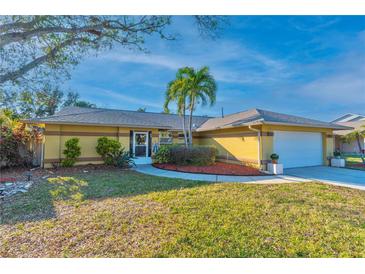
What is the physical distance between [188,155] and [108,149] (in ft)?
15.6

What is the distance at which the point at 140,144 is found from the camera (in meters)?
12.9

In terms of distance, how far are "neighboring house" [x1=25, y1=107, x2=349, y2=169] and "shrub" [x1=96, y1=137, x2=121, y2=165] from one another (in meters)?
0.68

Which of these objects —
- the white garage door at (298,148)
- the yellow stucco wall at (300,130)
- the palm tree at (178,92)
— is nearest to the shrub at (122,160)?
the palm tree at (178,92)

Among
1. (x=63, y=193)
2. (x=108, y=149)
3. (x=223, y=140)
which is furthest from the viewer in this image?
(x=223, y=140)

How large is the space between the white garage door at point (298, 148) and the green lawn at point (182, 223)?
503 cm

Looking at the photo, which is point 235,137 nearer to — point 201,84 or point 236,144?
point 236,144

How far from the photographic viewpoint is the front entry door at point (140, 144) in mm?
12703

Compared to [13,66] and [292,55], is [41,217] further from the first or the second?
[292,55]

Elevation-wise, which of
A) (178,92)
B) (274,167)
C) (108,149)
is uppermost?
(178,92)

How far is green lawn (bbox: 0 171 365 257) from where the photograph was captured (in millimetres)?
2818

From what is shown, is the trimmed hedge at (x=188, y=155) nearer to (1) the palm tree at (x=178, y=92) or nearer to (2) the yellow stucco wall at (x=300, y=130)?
(1) the palm tree at (x=178, y=92)

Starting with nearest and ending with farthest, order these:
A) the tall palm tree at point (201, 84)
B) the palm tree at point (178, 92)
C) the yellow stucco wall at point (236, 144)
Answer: the yellow stucco wall at point (236, 144) < the tall palm tree at point (201, 84) < the palm tree at point (178, 92)

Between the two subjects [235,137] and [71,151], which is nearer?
[71,151]

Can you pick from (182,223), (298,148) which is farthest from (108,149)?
(298,148)
